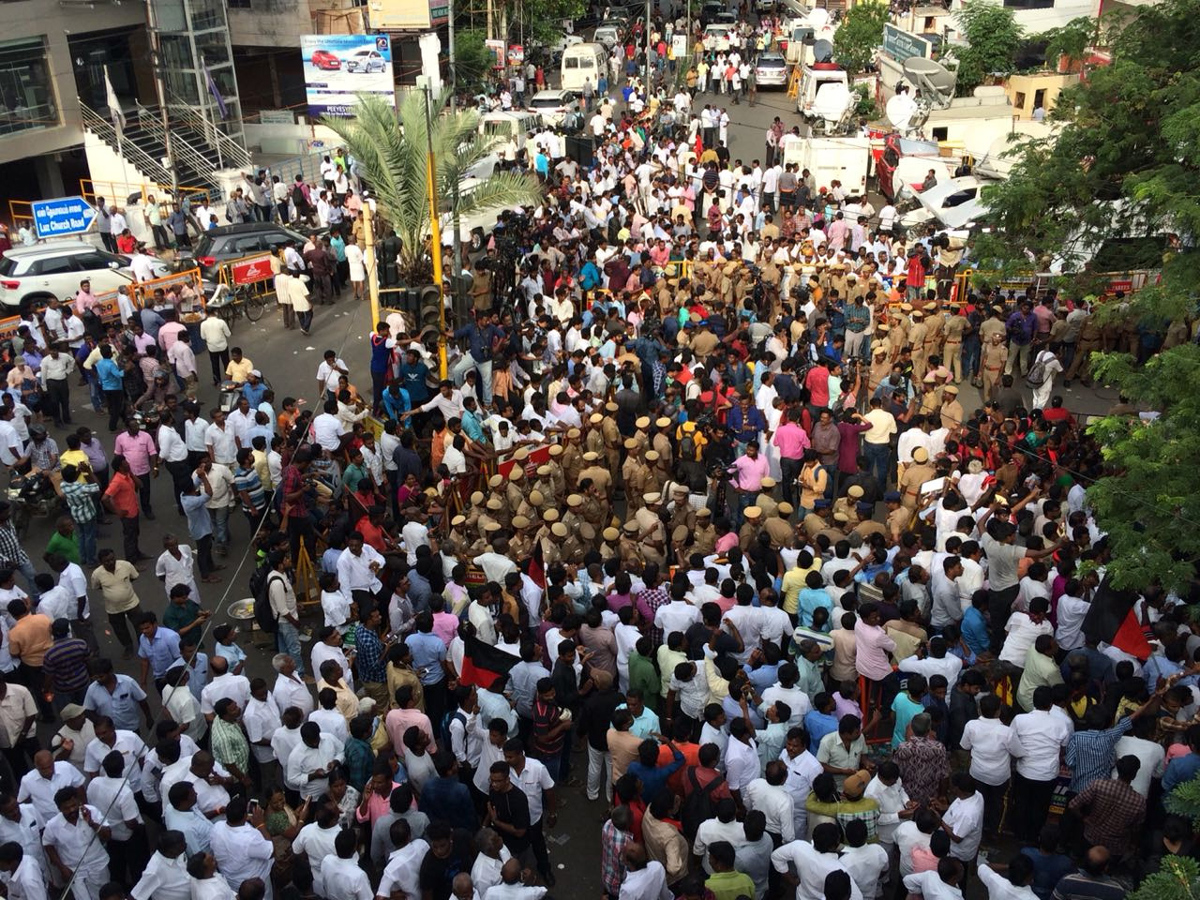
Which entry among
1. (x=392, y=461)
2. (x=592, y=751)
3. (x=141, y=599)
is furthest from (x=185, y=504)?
(x=592, y=751)

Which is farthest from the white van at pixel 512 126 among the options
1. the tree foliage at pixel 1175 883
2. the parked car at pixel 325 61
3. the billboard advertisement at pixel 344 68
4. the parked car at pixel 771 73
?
the tree foliage at pixel 1175 883

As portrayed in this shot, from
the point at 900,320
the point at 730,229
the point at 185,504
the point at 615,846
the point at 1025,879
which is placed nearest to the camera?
the point at 1025,879

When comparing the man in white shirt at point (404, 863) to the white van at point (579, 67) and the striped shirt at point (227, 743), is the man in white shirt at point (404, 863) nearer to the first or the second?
the striped shirt at point (227, 743)

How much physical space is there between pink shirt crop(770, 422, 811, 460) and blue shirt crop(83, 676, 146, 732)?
23.2 ft

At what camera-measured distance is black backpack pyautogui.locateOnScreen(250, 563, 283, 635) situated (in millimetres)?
10115

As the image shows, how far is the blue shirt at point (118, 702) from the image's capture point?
8.34 m

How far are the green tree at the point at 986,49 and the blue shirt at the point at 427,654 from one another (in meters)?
30.3

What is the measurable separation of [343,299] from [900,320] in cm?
1136

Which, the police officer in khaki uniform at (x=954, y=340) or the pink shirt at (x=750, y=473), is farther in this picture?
the police officer in khaki uniform at (x=954, y=340)

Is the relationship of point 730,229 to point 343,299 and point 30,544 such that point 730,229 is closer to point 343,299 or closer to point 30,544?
point 343,299

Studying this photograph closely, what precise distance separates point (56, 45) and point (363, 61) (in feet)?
26.6

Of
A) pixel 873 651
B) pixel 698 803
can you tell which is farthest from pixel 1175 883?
pixel 873 651

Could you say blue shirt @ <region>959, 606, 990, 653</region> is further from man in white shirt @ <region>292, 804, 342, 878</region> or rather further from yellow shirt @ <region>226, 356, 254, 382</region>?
yellow shirt @ <region>226, 356, 254, 382</region>

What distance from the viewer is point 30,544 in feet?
43.5
